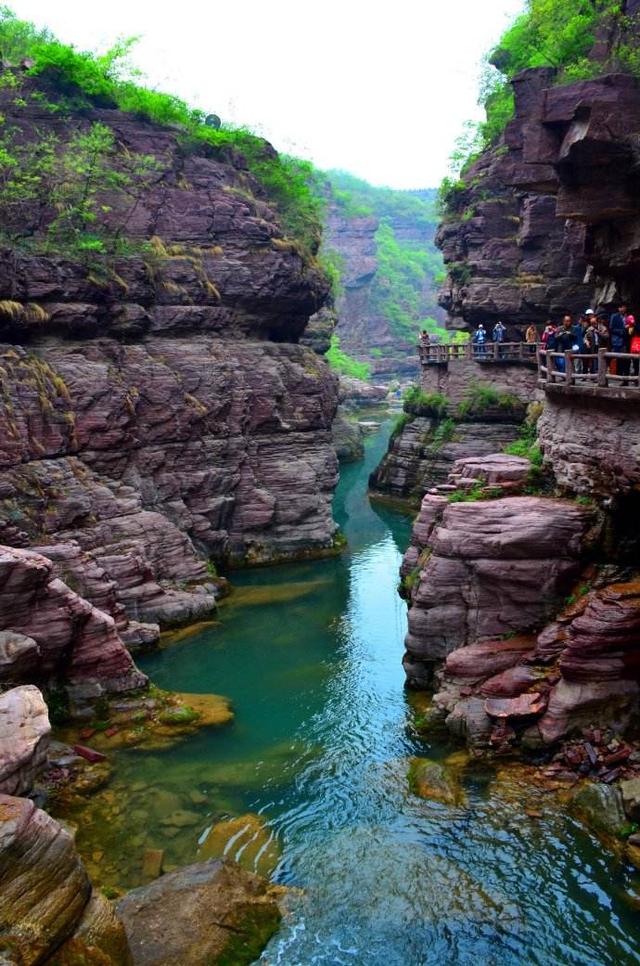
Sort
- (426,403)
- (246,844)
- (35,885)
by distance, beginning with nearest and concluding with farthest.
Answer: (35,885), (246,844), (426,403)

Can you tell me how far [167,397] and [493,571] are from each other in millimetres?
17811

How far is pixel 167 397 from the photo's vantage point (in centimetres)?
3244

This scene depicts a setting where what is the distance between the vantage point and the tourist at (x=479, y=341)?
43.2 meters

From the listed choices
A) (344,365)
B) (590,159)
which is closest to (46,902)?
(590,159)

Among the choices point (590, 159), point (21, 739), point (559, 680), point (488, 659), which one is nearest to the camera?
point (21, 739)

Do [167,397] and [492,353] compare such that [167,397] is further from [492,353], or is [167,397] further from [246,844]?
→ [246,844]

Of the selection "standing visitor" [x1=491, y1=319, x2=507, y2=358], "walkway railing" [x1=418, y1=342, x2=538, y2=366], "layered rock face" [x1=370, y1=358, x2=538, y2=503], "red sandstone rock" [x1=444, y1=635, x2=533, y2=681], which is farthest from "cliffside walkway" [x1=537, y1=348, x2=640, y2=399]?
"layered rock face" [x1=370, y1=358, x2=538, y2=503]

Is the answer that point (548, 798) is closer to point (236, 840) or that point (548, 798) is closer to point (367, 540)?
point (236, 840)

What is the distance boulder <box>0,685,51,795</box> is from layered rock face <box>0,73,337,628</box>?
894 centimetres

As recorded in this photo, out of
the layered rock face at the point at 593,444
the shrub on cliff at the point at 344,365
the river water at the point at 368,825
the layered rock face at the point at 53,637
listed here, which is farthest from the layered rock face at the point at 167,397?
the shrub on cliff at the point at 344,365

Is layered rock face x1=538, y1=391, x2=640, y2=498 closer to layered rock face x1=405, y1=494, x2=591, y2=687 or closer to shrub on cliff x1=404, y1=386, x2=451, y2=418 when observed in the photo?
layered rock face x1=405, y1=494, x2=591, y2=687

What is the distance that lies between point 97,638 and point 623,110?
757 inches

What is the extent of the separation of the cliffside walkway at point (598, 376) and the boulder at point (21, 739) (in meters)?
14.1

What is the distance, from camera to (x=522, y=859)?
47.9 feet
